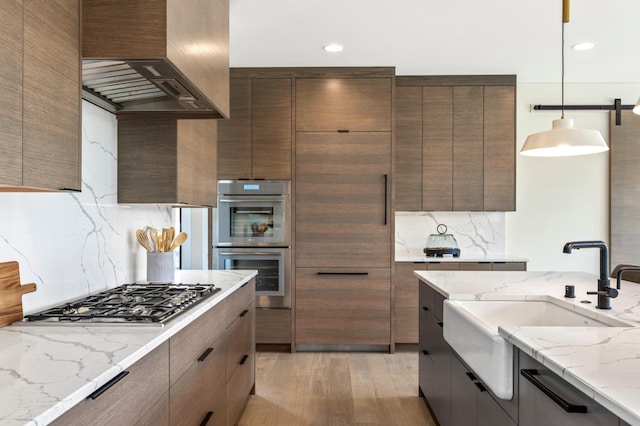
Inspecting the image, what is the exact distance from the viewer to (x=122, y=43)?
1633 mm

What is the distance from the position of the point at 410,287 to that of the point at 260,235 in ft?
4.77

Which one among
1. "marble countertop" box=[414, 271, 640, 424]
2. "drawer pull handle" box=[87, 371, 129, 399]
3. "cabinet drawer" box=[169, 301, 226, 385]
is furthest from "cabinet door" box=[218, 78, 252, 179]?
"drawer pull handle" box=[87, 371, 129, 399]

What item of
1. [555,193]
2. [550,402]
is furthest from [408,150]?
[550,402]

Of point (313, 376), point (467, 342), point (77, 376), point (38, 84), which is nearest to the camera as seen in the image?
point (77, 376)

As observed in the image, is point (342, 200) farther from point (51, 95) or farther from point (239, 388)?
point (51, 95)

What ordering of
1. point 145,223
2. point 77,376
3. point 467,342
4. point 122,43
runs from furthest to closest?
point 145,223, point 467,342, point 122,43, point 77,376

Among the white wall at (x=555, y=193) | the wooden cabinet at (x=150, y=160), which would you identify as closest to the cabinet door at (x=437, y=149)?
the white wall at (x=555, y=193)

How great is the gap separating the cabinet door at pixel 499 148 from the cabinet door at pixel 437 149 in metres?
0.34

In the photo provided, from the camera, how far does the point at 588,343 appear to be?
4.41 ft

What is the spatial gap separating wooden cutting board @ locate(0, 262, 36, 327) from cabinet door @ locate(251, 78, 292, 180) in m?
2.74

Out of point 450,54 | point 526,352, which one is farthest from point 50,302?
point 450,54

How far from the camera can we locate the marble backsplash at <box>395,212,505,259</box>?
488 centimetres

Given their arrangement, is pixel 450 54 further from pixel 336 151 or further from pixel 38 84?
pixel 38 84

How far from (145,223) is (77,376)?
1.94 metres
